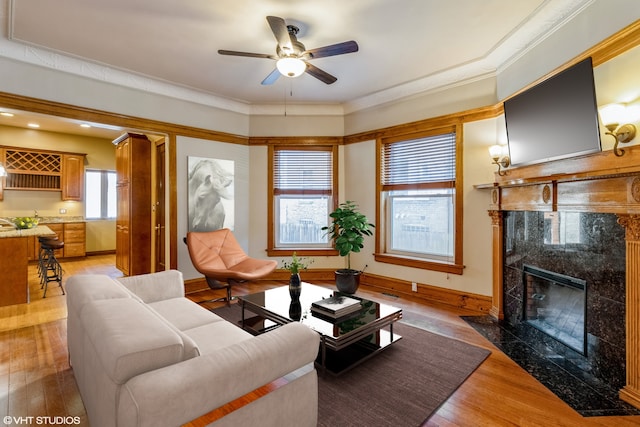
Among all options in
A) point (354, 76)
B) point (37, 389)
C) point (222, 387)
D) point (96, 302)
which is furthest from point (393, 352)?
point (354, 76)

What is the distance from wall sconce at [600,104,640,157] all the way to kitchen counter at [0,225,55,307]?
5.79m

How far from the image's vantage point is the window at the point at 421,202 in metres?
4.04

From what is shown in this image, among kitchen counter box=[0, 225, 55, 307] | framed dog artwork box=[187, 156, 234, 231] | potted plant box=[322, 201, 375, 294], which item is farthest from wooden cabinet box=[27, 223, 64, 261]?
potted plant box=[322, 201, 375, 294]

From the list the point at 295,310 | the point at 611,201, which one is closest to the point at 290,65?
the point at 295,310

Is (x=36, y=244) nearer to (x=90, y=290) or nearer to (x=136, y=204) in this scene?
(x=136, y=204)

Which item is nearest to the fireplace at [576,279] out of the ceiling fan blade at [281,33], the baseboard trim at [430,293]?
the baseboard trim at [430,293]

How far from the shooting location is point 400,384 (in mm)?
2199

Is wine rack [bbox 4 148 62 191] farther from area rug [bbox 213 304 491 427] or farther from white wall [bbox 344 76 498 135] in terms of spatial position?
area rug [bbox 213 304 491 427]

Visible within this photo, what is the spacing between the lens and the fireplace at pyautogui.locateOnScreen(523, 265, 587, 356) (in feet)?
8.08

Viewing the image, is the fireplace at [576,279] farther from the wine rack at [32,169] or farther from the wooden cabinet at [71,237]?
the wine rack at [32,169]

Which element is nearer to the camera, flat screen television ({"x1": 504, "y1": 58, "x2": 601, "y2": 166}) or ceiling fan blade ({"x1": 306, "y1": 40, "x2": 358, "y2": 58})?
flat screen television ({"x1": 504, "y1": 58, "x2": 601, "y2": 166})

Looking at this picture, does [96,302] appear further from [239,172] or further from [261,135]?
[261,135]

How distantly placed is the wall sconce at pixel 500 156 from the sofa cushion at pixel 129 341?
3.48 metres

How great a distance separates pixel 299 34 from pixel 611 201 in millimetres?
2917
